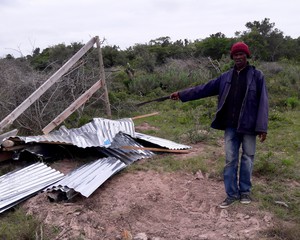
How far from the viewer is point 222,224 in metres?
3.70

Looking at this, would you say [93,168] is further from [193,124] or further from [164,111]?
[164,111]

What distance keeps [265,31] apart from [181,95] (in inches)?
821

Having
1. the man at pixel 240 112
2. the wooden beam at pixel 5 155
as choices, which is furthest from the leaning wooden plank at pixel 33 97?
the man at pixel 240 112

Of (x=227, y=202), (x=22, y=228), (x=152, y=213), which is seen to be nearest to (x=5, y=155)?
(x=22, y=228)

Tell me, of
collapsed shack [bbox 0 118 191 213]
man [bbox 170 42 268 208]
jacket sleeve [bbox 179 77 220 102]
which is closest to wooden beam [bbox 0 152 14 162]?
collapsed shack [bbox 0 118 191 213]

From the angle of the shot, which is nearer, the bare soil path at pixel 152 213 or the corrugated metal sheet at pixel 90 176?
the bare soil path at pixel 152 213

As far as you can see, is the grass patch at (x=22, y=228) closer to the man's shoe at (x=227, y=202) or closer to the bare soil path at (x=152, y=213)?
the bare soil path at (x=152, y=213)

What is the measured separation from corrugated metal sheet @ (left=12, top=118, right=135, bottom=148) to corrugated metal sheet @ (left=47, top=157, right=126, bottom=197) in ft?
1.33

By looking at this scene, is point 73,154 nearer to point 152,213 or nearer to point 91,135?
point 91,135

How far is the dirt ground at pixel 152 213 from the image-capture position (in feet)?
11.7

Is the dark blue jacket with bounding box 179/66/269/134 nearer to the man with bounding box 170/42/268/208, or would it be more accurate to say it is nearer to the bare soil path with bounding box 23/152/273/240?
the man with bounding box 170/42/268/208

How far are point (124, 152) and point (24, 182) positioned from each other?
1.57 meters

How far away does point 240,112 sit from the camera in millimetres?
3871

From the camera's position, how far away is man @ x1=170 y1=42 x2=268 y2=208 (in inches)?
150
